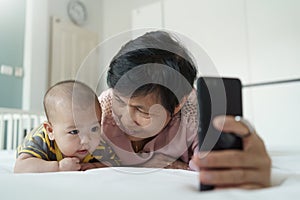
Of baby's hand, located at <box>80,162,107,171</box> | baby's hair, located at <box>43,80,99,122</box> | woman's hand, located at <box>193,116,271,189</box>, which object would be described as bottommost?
baby's hand, located at <box>80,162,107,171</box>

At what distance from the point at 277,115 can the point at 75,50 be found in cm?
187

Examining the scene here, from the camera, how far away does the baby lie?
70cm

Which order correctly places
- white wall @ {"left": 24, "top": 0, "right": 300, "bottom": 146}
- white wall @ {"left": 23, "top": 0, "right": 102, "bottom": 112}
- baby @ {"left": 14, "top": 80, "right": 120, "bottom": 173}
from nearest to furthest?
baby @ {"left": 14, "top": 80, "right": 120, "bottom": 173} < white wall @ {"left": 24, "top": 0, "right": 300, "bottom": 146} < white wall @ {"left": 23, "top": 0, "right": 102, "bottom": 112}

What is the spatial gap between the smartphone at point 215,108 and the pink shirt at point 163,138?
36cm

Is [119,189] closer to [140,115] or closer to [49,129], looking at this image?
[140,115]

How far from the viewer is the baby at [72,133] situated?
0.70 m

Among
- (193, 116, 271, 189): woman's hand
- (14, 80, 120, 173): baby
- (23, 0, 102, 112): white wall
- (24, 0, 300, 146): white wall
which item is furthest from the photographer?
(23, 0, 102, 112): white wall

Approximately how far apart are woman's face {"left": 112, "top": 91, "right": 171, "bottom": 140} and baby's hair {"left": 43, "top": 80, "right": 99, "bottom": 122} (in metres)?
0.07

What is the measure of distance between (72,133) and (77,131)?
12mm

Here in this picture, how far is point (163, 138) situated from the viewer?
75 centimetres

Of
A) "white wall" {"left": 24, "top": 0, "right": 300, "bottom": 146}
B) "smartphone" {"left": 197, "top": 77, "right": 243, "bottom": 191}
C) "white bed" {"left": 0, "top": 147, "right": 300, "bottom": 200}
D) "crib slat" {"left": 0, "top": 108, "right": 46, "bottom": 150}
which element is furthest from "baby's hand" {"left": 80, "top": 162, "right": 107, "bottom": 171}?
"white wall" {"left": 24, "top": 0, "right": 300, "bottom": 146}

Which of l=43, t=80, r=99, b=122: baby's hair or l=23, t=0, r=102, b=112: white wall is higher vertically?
l=23, t=0, r=102, b=112: white wall

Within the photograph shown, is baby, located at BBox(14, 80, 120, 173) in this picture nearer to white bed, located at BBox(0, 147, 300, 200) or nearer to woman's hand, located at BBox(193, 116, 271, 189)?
white bed, located at BBox(0, 147, 300, 200)

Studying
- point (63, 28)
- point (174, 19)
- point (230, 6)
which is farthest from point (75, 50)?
point (230, 6)
